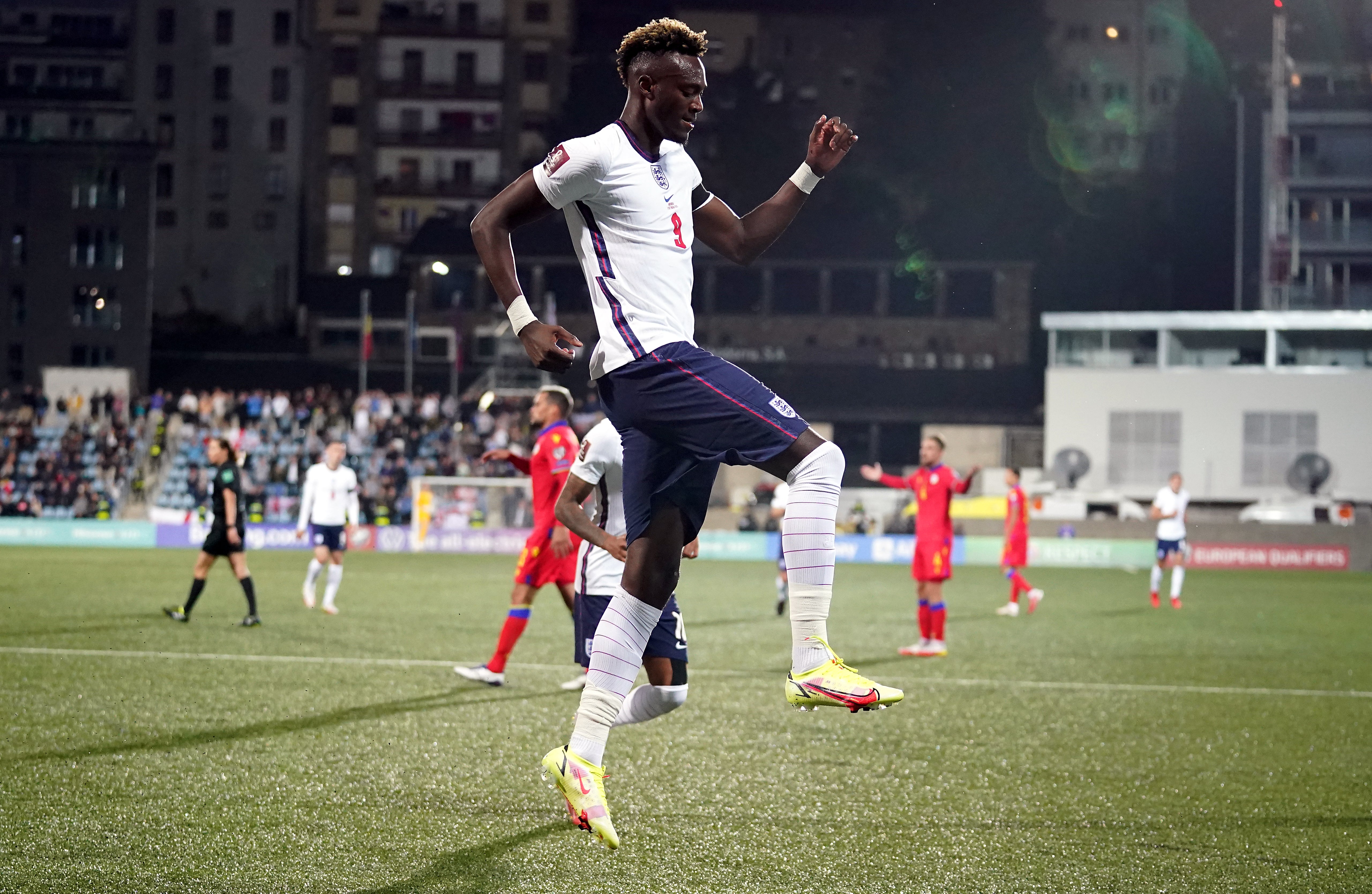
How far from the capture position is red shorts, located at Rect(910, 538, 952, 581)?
14734 millimetres

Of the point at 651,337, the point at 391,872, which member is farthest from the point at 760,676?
the point at 651,337

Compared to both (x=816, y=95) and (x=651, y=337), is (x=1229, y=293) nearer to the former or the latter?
(x=816, y=95)

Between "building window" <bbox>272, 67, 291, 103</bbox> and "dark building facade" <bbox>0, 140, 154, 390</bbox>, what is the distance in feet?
37.9

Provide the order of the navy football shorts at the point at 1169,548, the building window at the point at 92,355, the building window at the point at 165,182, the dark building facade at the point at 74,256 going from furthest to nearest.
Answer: the building window at the point at 165,182 < the building window at the point at 92,355 < the dark building facade at the point at 74,256 < the navy football shorts at the point at 1169,548

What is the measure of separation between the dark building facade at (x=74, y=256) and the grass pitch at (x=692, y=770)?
5989 cm

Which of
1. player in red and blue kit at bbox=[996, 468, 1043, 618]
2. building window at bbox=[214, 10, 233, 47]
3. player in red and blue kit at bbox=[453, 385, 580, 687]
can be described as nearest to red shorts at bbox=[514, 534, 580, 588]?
player in red and blue kit at bbox=[453, 385, 580, 687]

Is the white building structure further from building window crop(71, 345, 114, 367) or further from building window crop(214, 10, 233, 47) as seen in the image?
building window crop(214, 10, 233, 47)

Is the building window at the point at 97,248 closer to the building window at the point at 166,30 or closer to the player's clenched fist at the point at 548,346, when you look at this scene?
the building window at the point at 166,30

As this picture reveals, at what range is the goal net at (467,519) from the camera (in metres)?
35.8

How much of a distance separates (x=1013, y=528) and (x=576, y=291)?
42199 millimetres

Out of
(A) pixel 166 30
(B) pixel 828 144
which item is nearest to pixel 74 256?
(A) pixel 166 30

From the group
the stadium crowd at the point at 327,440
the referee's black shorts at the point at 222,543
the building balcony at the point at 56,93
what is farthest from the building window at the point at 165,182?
the referee's black shorts at the point at 222,543

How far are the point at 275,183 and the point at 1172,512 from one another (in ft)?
229

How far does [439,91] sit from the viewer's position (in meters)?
76.2
